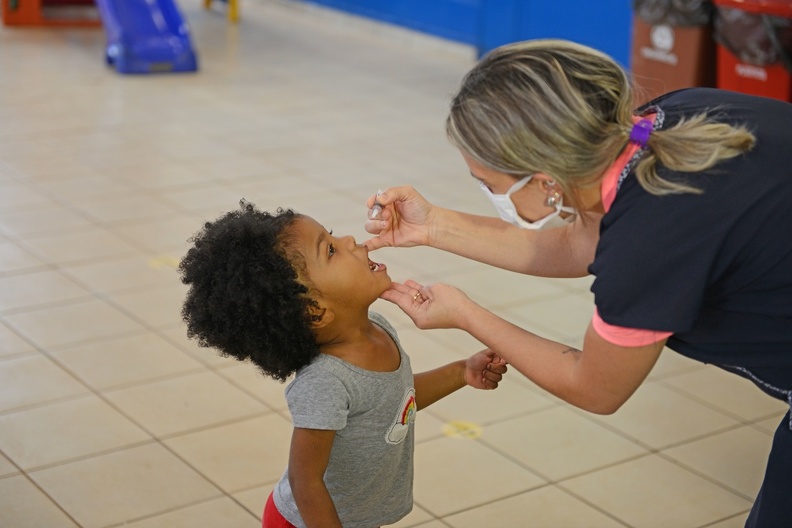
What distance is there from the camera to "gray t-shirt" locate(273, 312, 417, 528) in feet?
5.71

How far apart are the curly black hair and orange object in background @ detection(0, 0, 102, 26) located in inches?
299

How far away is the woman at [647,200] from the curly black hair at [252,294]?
0.35m

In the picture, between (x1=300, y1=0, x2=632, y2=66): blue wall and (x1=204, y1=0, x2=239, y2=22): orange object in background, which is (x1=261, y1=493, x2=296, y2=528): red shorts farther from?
(x1=204, y1=0, x2=239, y2=22): orange object in background

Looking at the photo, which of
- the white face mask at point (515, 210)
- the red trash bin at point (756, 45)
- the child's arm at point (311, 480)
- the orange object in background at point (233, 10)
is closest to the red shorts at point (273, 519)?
the child's arm at point (311, 480)

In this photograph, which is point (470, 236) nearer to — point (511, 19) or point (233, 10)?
point (511, 19)

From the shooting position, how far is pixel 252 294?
1.68 meters

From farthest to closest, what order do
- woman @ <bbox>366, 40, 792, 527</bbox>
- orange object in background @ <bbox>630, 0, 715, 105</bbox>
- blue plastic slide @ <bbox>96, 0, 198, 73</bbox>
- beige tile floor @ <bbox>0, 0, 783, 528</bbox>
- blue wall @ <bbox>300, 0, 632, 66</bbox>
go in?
1. blue plastic slide @ <bbox>96, 0, 198, 73</bbox>
2. blue wall @ <bbox>300, 0, 632, 66</bbox>
3. orange object in background @ <bbox>630, 0, 715, 105</bbox>
4. beige tile floor @ <bbox>0, 0, 783, 528</bbox>
5. woman @ <bbox>366, 40, 792, 527</bbox>

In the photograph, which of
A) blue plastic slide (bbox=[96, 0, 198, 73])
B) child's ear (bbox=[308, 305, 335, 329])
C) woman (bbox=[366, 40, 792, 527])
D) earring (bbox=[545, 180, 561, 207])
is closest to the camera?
woman (bbox=[366, 40, 792, 527])

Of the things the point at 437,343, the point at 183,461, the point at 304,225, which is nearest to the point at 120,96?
the point at 437,343

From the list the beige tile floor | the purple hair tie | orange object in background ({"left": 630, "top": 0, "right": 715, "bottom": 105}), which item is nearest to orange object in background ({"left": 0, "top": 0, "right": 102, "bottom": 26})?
the beige tile floor

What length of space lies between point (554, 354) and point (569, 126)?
40 centimetres

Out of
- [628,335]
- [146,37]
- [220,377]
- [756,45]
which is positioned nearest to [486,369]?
[628,335]

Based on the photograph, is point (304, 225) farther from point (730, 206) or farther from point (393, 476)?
point (730, 206)

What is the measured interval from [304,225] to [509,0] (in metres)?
6.34
